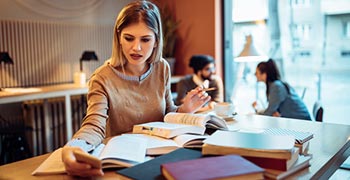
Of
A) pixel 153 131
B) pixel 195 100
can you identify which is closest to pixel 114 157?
pixel 153 131

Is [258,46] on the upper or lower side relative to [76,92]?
upper

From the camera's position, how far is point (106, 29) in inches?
164

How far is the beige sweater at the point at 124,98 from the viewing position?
140 cm

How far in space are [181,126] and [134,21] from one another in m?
0.47

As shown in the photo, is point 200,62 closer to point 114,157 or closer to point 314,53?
point 314,53

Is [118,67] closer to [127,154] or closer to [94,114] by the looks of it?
[94,114]

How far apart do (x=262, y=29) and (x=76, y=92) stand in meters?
2.18

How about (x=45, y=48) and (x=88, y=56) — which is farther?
(x=88, y=56)

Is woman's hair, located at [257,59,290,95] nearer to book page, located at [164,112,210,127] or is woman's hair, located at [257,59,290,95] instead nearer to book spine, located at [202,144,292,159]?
book page, located at [164,112,210,127]

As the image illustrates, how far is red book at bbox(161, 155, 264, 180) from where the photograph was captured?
0.78 m

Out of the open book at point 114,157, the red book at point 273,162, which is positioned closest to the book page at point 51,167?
the open book at point 114,157

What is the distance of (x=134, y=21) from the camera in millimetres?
1389

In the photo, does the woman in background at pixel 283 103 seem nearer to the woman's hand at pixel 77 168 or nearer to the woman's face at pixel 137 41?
the woman's face at pixel 137 41

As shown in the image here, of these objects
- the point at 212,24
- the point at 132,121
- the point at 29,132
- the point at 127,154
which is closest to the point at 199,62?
the point at 212,24
